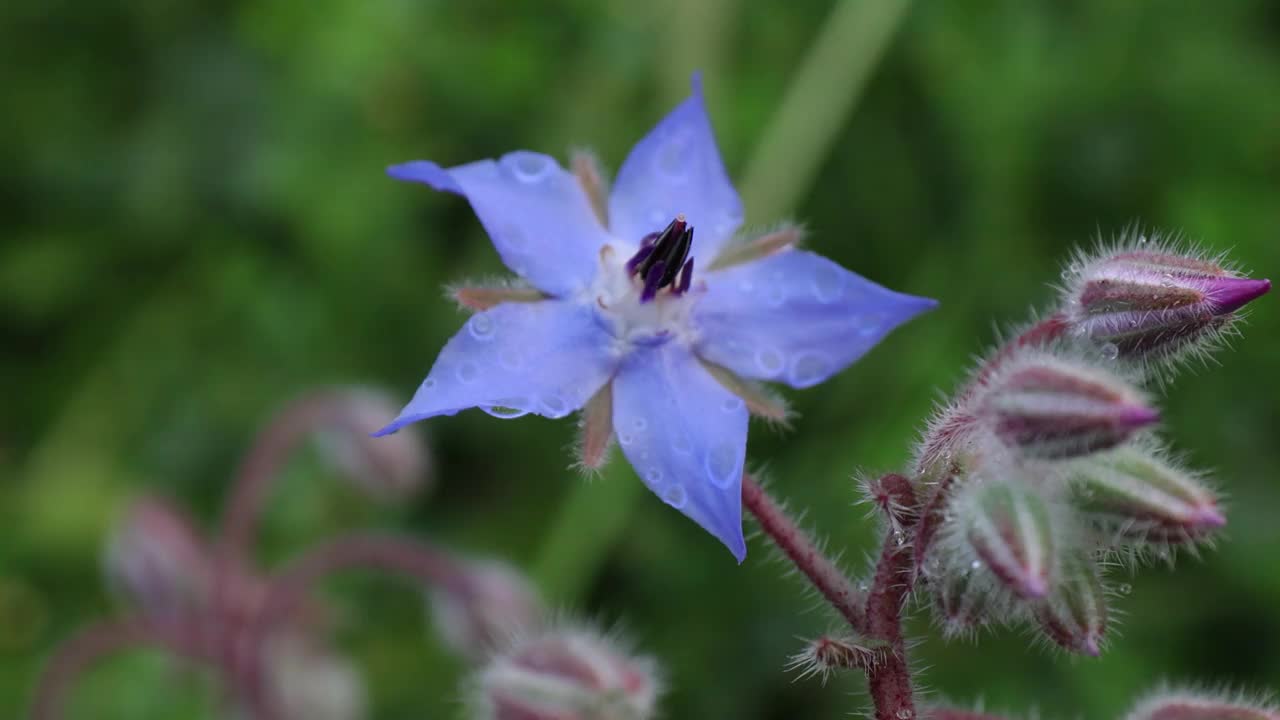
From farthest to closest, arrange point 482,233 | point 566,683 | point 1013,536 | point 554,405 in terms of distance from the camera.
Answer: point 482,233, point 566,683, point 554,405, point 1013,536

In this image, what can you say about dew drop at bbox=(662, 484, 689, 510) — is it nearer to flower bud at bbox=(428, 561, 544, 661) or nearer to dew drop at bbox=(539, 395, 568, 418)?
dew drop at bbox=(539, 395, 568, 418)

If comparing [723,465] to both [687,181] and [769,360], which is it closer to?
[769,360]

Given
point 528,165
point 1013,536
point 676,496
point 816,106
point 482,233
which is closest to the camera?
point 1013,536

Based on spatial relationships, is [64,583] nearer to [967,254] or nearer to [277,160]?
[277,160]

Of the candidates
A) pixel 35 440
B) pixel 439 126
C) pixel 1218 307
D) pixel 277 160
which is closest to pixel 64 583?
pixel 35 440

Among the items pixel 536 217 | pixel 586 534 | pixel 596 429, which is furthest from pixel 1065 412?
pixel 586 534

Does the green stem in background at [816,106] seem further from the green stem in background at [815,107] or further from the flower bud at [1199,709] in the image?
the flower bud at [1199,709]
